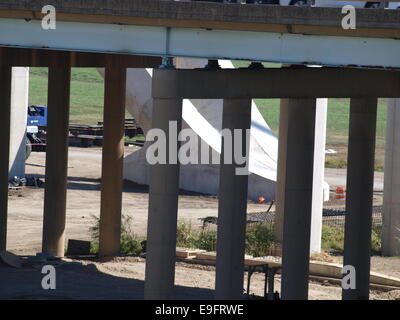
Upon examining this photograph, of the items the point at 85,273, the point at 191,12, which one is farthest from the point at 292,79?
the point at 85,273

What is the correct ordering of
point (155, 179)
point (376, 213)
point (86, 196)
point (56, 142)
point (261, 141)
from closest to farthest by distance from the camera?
1. point (155, 179)
2. point (56, 142)
3. point (376, 213)
4. point (86, 196)
5. point (261, 141)

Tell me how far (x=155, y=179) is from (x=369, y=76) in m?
4.04

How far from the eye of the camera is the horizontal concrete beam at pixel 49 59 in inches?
1102

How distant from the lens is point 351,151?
22469 mm

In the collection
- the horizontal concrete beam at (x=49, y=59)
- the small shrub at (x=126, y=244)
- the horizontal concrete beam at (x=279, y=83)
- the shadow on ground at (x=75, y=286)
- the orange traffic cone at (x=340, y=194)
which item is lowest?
the shadow on ground at (x=75, y=286)

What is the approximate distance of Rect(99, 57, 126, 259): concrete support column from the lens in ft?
95.0

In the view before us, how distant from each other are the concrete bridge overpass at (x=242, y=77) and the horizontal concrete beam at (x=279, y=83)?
0.06ft

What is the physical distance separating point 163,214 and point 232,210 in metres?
2.34

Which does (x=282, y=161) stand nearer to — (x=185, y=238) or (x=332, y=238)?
(x=185, y=238)

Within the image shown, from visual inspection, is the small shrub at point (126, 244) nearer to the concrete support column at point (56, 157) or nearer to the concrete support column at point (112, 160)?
the concrete support column at point (112, 160)

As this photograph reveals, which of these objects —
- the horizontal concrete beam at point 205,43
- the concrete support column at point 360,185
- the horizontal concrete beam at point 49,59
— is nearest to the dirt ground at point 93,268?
→ the concrete support column at point 360,185

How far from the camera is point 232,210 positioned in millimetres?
19875

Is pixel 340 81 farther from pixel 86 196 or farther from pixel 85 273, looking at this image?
pixel 86 196

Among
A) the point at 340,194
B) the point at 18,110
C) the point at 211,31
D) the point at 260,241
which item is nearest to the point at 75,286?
the point at 260,241
